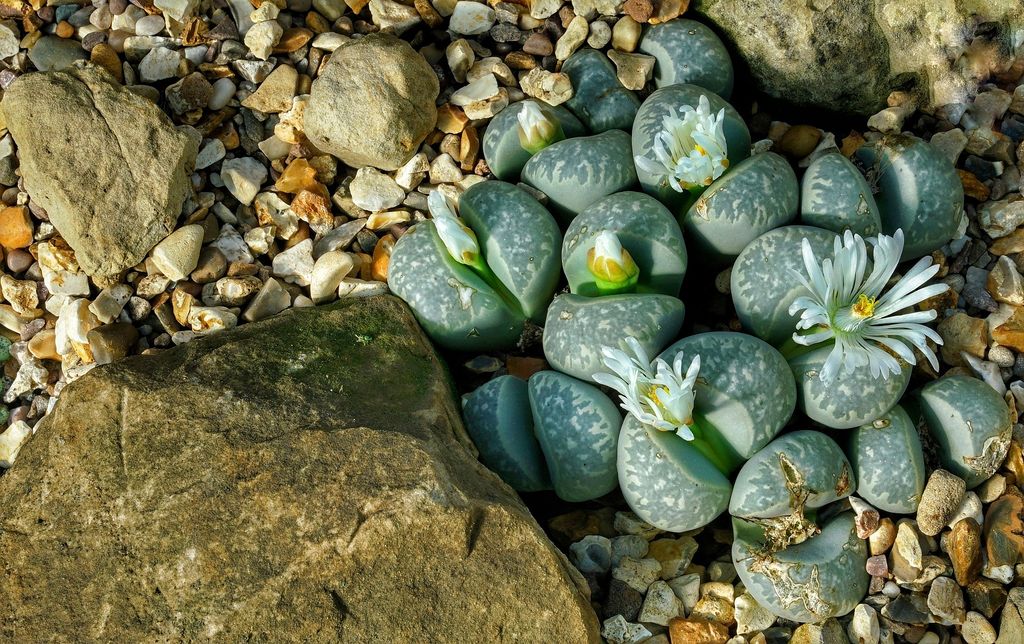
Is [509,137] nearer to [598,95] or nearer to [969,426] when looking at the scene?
[598,95]

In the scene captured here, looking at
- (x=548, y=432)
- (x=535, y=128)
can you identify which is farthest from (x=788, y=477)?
(x=535, y=128)

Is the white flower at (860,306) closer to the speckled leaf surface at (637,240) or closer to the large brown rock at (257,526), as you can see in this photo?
the speckled leaf surface at (637,240)

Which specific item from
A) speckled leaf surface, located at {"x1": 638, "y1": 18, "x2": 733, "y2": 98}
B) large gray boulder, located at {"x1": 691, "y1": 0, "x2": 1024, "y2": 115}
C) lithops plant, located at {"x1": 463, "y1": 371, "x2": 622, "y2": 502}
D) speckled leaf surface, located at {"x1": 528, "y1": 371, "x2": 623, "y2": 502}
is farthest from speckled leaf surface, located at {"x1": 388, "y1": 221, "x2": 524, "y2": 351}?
large gray boulder, located at {"x1": 691, "y1": 0, "x2": 1024, "y2": 115}

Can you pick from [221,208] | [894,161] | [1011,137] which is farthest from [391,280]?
[1011,137]

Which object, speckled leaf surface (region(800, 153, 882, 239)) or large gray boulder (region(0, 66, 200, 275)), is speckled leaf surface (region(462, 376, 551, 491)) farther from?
large gray boulder (region(0, 66, 200, 275))

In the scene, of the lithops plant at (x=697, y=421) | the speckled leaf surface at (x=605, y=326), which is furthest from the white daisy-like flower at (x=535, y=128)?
the lithops plant at (x=697, y=421)

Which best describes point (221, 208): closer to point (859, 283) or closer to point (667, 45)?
point (667, 45)
